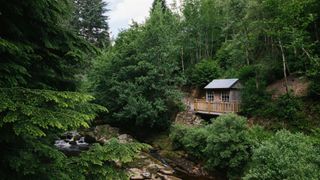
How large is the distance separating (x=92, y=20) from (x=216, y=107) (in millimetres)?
27077

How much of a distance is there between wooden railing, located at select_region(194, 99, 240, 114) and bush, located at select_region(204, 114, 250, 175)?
17.8ft

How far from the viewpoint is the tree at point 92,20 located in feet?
129

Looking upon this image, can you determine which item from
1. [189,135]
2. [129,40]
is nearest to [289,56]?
[189,135]

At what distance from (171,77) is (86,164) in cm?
1892

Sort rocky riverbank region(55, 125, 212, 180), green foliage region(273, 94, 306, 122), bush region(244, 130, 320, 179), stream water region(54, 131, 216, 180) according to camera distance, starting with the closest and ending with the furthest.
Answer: bush region(244, 130, 320, 179) < rocky riverbank region(55, 125, 212, 180) < stream water region(54, 131, 216, 180) < green foliage region(273, 94, 306, 122)

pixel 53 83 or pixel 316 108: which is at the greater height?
pixel 53 83

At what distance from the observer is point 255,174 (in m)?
8.96

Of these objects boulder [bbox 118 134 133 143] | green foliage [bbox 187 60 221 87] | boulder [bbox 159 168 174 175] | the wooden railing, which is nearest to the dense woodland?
green foliage [bbox 187 60 221 87]

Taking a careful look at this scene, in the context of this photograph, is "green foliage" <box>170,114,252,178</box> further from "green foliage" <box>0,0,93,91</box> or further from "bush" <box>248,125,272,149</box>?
"green foliage" <box>0,0,93,91</box>

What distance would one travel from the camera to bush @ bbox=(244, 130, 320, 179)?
795 cm

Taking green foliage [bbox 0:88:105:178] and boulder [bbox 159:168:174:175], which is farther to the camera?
boulder [bbox 159:168:174:175]

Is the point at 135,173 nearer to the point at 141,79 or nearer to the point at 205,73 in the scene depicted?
the point at 141,79

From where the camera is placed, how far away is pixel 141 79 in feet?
67.4

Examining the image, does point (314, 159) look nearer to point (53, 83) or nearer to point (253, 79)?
point (53, 83)
